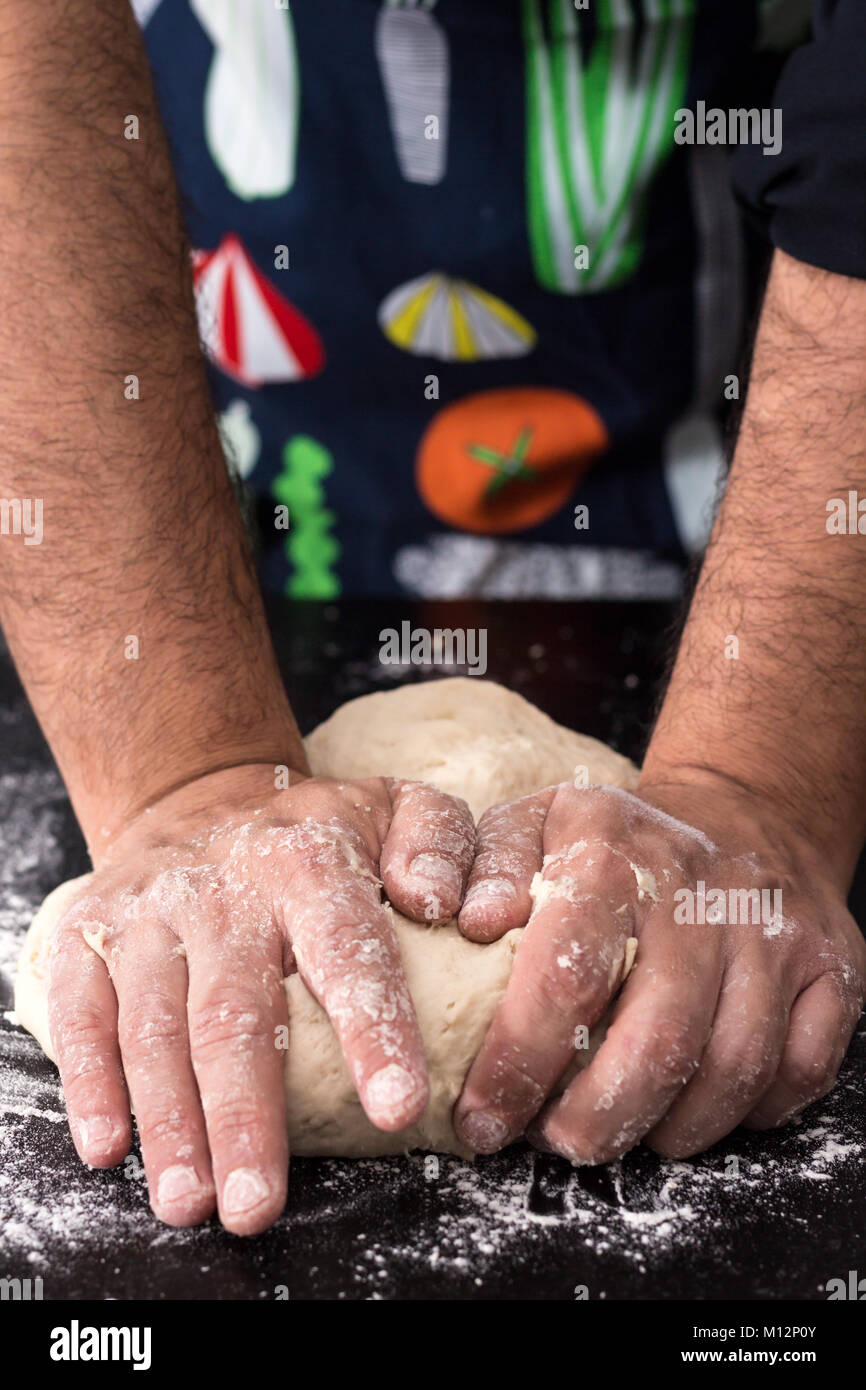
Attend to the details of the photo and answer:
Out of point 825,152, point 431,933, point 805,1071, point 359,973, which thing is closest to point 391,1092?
point 359,973

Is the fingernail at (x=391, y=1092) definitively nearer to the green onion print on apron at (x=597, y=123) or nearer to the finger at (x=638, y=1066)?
the finger at (x=638, y=1066)

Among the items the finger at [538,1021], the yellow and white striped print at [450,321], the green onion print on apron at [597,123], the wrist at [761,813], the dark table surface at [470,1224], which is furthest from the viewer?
the yellow and white striped print at [450,321]

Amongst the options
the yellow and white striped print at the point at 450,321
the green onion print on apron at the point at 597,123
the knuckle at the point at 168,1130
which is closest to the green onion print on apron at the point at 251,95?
the yellow and white striped print at the point at 450,321

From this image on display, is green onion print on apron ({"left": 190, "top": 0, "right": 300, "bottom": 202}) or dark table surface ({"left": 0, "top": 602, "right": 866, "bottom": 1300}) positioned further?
green onion print on apron ({"left": 190, "top": 0, "right": 300, "bottom": 202})

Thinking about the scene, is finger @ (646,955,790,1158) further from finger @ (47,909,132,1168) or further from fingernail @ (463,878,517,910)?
finger @ (47,909,132,1168)

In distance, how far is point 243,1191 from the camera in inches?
38.0

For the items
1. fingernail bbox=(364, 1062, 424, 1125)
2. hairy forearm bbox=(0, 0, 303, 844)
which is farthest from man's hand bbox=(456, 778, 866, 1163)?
hairy forearm bbox=(0, 0, 303, 844)

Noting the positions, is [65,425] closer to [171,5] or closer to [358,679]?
[358,679]

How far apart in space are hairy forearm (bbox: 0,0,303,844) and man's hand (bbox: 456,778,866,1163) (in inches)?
15.2

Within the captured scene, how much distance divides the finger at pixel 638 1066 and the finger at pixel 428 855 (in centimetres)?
18

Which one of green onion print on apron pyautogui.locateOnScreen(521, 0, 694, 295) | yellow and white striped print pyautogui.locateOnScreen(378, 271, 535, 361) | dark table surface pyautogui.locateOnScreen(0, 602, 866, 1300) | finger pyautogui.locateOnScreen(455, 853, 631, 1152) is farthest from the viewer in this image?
yellow and white striped print pyautogui.locateOnScreen(378, 271, 535, 361)

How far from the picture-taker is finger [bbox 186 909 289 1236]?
0.97 metres

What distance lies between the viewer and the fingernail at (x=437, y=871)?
1.13m

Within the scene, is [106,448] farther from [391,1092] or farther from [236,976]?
[391,1092]
